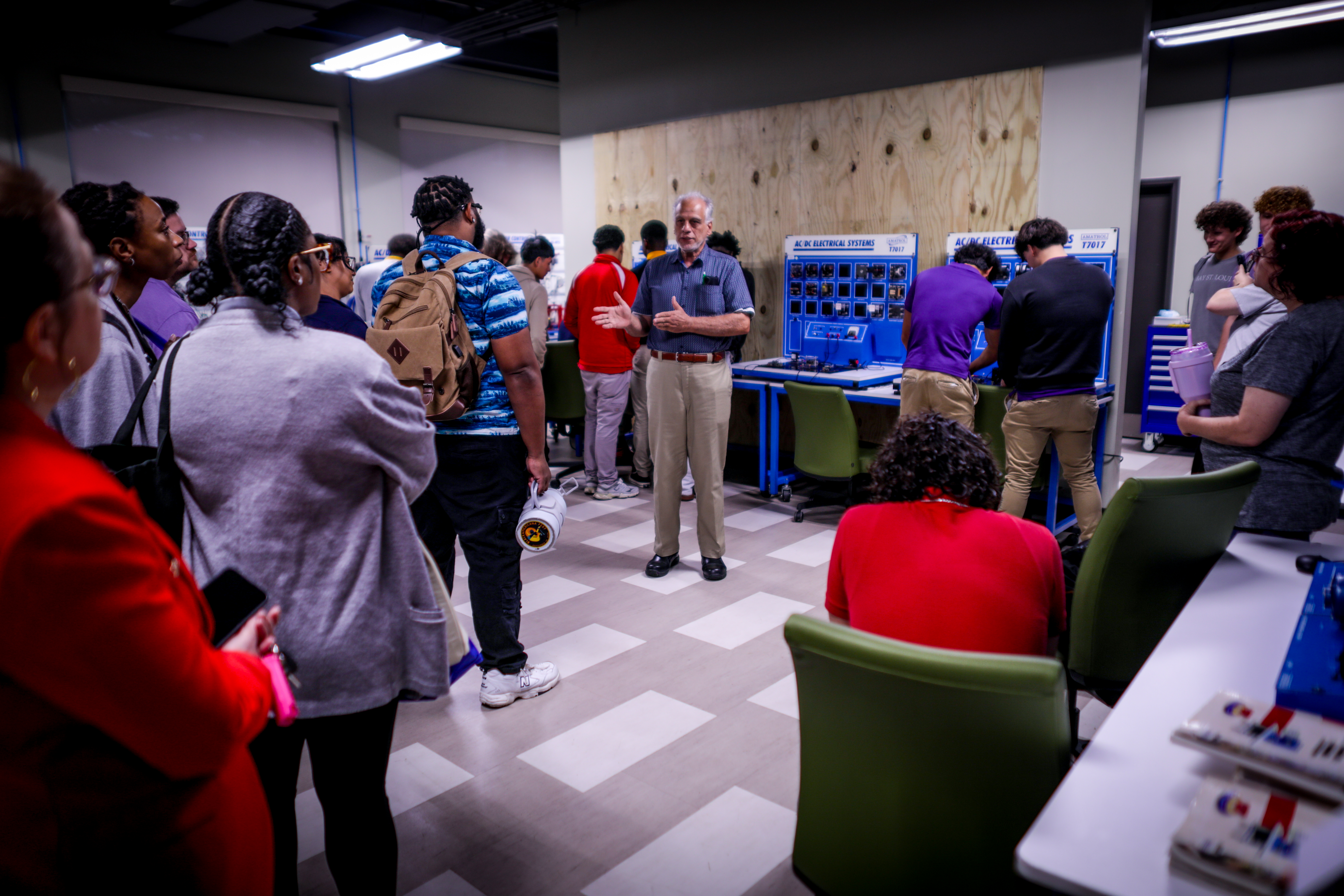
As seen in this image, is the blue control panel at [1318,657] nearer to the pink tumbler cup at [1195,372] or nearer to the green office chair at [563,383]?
the pink tumbler cup at [1195,372]

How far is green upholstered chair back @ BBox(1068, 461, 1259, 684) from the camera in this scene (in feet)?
6.13

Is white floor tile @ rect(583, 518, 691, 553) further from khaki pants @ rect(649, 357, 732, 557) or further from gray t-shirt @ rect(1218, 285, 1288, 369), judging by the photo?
gray t-shirt @ rect(1218, 285, 1288, 369)

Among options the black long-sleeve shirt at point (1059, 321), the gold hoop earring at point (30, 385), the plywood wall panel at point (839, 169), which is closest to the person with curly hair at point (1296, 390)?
the black long-sleeve shirt at point (1059, 321)

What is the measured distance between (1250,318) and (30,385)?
2.65 meters

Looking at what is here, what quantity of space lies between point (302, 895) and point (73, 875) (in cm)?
125

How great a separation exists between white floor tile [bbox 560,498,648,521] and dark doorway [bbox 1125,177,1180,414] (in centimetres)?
453

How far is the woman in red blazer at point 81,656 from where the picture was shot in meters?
0.70

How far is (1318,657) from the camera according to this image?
4.13ft

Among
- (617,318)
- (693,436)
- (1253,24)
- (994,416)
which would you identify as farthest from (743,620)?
(1253,24)

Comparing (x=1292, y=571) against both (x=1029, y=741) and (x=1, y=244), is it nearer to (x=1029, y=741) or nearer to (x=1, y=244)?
(x=1029, y=741)

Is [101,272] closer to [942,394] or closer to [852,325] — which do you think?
[942,394]

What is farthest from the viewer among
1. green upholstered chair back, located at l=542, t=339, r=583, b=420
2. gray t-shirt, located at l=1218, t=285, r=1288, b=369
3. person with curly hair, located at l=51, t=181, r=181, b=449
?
green upholstered chair back, located at l=542, t=339, r=583, b=420

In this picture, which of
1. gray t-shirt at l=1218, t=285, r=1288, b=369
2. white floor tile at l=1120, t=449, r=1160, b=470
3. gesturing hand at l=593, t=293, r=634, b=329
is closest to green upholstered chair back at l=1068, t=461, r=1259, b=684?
gray t-shirt at l=1218, t=285, r=1288, b=369

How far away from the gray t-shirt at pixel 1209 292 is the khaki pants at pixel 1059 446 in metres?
1.32
